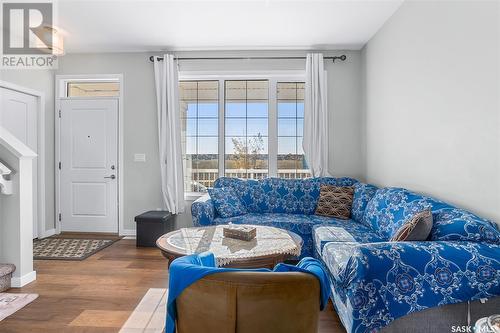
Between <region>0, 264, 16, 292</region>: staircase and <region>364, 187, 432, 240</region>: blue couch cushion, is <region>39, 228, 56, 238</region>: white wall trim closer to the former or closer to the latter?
<region>0, 264, 16, 292</region>: staircase

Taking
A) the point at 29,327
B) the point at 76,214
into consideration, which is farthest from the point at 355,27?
the point at 76,214

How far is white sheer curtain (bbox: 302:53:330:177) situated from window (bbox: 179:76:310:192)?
26cm

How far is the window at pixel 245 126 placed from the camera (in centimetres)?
471

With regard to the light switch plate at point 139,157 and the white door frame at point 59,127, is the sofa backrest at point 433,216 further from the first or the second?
the white door frame at point 59,127

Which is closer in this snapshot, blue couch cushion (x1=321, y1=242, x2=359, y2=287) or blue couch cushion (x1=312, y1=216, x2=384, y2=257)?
blue couch cushion (x1=321, y1=242, x2=359, y2=287)

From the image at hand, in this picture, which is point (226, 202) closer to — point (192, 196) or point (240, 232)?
point (192, 196)

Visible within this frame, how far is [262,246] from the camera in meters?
2.26

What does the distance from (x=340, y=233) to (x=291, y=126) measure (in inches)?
84.3

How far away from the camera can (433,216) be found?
208cm

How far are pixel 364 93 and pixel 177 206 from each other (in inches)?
120

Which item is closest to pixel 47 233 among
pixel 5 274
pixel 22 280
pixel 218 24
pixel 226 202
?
pixel 22 280

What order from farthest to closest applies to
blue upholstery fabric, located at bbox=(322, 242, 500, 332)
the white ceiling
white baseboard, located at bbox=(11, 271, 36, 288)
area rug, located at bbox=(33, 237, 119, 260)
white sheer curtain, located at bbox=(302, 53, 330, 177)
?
white sheer curtain, located at bbox=(302, 53, 330, 177) < area rug, located at bbox=(33, 237, 119, 260) < the white ceiling < white baseboard, located at bbox=(11, 271, 36, 288) < blue upholstery fabric, located at bbox=(322, 242, 500, 332)

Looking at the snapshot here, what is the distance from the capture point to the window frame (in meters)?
4.62

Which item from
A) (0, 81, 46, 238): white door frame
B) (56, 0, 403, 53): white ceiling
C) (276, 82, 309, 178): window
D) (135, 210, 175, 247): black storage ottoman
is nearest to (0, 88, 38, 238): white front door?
(0, 81, 46, 238): white door frame
